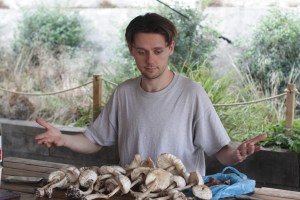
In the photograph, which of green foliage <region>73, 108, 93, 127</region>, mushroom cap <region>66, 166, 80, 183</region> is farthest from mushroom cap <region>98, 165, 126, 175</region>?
green foliage <region>73, 108, 93, 127</region>

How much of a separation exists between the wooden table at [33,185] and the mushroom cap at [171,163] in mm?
217

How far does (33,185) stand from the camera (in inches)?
107

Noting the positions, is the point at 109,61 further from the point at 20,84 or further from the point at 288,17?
the point at 288,17

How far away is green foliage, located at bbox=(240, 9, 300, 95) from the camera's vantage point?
25.6 feet

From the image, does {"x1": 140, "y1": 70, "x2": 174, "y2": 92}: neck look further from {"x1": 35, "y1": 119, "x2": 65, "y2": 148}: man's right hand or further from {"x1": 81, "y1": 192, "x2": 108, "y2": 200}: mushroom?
{"x1": 81, "y1": 192, "x2": 108, "y2": 200}: mushroom

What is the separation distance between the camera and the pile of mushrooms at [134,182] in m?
2.41

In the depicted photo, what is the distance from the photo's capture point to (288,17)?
8.16m

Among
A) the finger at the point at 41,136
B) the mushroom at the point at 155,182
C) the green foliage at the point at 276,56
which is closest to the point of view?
the mushroom at the point at 155,182

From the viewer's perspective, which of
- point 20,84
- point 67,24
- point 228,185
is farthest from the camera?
point 67,24

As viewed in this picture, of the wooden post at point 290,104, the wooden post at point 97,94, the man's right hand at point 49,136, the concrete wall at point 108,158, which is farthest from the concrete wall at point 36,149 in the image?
the man's right hand at point 49,136

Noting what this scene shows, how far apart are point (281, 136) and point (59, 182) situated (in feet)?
10.5

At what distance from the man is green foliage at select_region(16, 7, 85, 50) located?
6.41 m

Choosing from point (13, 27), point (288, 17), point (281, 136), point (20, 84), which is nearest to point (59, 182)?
point (281, 136)

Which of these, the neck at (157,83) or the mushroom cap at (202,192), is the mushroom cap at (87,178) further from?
the neck at (157,83)
